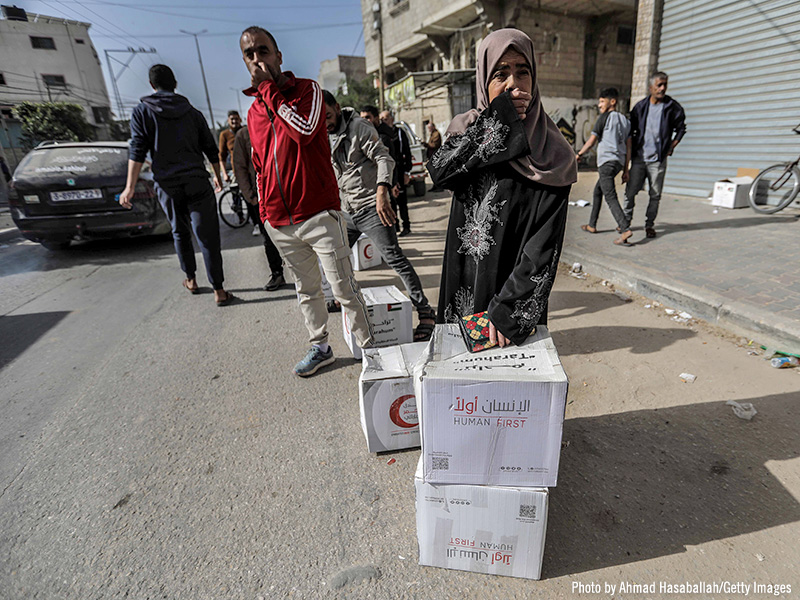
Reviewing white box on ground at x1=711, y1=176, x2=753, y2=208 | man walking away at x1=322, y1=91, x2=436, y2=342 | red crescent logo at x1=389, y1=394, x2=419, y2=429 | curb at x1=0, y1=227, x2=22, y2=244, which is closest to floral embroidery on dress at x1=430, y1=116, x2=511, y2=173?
red crescent logo at x1=389, y1=394, x2=419, y2=429

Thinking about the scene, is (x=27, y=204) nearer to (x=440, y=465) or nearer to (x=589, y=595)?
(x=440, y=465)

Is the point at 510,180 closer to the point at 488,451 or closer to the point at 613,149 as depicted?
the point at 488,451

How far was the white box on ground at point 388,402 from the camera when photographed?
7.07 ft

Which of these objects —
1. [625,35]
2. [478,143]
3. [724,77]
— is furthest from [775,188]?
[625,35]

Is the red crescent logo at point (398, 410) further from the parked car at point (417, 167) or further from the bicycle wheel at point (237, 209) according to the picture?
the parked car at point (417, 167)

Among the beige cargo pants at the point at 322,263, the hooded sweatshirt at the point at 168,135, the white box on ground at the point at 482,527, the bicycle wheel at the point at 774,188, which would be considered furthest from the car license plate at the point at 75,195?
the bicycle wheel at the point at 774,188

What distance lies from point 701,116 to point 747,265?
5.12m

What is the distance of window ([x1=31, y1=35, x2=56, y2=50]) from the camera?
27.0 meters

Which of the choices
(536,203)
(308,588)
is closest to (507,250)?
(536,203)

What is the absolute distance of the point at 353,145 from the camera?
3609 millimetres

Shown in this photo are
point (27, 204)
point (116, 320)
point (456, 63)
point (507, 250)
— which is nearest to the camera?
point (507, 250)

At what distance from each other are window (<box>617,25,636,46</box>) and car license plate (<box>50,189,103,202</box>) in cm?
2102

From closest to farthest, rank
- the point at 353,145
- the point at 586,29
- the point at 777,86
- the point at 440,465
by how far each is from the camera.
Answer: the point at 440,465 < the point at 353,145 < the point at 777,86 < the point at 586,29

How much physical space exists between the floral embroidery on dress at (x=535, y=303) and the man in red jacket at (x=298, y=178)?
151 centimetres
